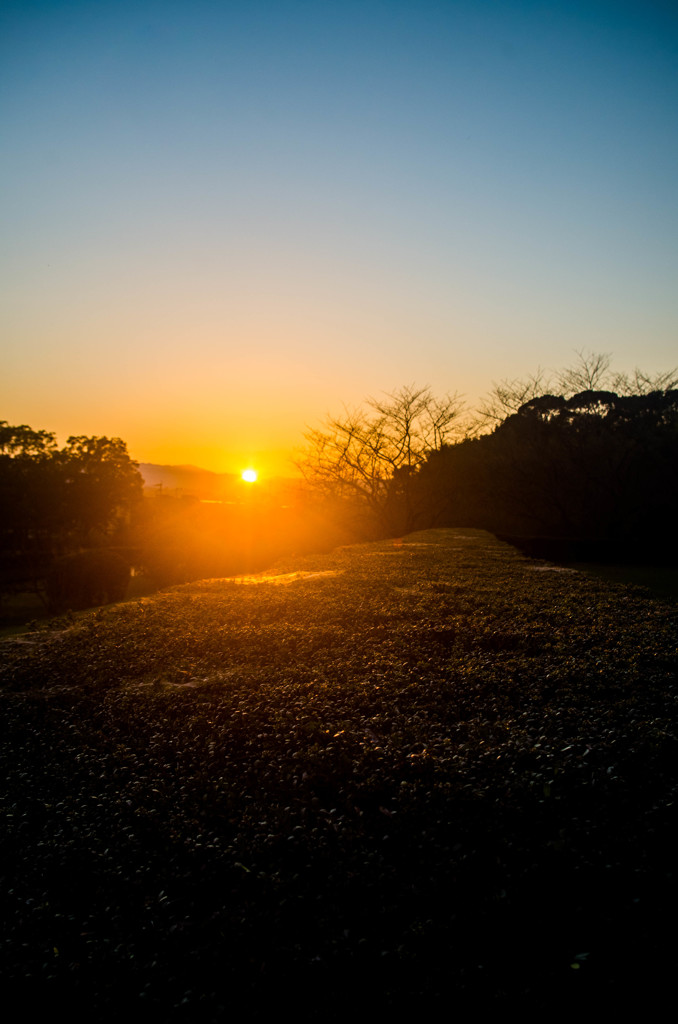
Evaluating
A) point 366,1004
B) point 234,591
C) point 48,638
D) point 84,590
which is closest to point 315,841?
point 366,1004

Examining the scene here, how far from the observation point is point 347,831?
4.02 metres

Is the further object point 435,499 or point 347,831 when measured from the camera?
point 435,499

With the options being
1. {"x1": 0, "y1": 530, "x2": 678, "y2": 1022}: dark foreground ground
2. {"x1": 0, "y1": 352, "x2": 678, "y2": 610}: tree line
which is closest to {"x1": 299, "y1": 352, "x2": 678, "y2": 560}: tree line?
{"x1": 0, "y1": 352, "x2": 678, "y2": 610}: tree line

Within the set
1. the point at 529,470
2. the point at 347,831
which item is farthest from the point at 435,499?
Answer: the point at 347,831

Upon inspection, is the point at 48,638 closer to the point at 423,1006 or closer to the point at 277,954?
the point at 277,954

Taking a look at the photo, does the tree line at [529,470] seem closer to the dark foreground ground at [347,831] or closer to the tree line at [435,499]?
the tree line at [435,499]

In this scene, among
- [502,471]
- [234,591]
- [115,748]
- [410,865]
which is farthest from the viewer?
[502,471]

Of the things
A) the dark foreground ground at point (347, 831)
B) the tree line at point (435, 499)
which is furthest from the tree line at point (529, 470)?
the dark foreground ground at point (347, 831)

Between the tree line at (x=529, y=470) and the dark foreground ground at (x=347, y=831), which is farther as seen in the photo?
the tree line at (x=529, y=470)

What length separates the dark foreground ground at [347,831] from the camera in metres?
3.01

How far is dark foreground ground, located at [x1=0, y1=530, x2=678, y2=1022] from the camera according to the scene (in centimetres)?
301

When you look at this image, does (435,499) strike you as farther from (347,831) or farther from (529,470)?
(347,831)

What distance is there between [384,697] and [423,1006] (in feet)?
11.1

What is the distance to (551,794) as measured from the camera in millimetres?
4246
